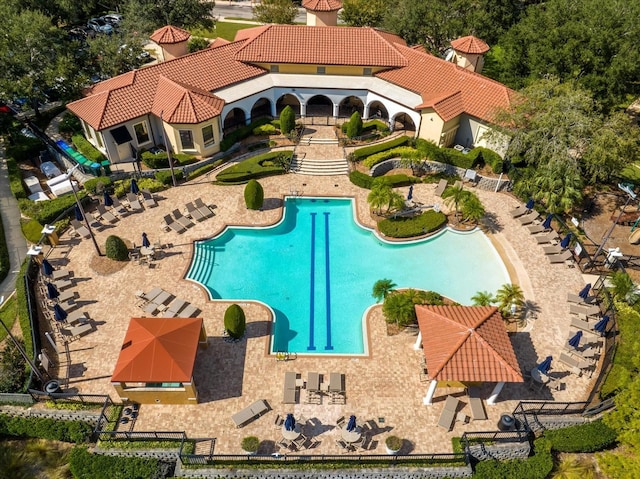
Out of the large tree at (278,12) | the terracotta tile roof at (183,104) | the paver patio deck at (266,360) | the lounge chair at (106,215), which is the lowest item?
the paver patio deck at (266,360)

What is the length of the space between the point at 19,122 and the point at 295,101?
2902cm

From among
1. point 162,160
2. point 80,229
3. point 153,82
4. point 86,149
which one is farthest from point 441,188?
point 86,149

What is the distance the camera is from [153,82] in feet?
142

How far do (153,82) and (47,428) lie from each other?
31.8 meters

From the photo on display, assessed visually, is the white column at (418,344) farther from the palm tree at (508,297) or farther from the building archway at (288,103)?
the building archway at (288,103)

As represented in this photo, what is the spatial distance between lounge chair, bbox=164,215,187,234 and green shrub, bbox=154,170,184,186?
4.90 m

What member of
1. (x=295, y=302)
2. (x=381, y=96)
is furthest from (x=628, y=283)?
(x=381, y=96)

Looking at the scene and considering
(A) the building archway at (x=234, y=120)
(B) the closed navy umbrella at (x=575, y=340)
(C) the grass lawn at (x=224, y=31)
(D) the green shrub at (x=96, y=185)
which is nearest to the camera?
(B) the closed navy umbrella at (x=575, y=340)

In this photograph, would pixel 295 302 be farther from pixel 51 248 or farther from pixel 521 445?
pixel 51 248

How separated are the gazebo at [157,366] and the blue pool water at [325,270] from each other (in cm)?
573

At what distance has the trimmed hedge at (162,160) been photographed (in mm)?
40406

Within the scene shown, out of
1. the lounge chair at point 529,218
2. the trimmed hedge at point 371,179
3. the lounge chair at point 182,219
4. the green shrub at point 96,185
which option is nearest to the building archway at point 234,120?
the green shrub at point 96,185

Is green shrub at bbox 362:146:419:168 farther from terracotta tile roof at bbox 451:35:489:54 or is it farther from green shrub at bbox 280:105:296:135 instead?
terracotta tile roof at bbox 451:35:489:54

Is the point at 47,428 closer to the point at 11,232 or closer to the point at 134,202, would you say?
the point at 134,202
